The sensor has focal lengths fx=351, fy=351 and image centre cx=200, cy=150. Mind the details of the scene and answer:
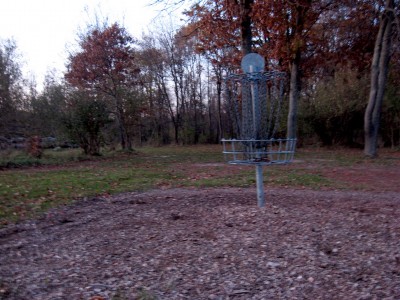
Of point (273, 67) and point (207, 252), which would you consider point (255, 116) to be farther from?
point (273, 67)

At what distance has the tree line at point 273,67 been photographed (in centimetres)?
1439

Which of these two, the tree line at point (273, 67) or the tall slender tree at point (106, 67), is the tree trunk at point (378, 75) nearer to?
the tree line at point (273, 67)

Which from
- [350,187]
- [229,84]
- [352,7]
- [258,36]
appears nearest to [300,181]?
[350,187]

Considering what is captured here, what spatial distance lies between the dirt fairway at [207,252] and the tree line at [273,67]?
23.9ft

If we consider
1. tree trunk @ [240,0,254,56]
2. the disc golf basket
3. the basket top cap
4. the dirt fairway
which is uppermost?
tree trunk @ [240,0,254,56]

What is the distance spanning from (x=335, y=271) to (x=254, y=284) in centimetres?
84

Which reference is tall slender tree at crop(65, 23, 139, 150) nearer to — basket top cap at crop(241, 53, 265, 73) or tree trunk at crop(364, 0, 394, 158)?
tree trunk at crop(364, 0, 394, 158)

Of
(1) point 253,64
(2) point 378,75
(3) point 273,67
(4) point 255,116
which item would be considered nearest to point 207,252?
(4) point 255,116

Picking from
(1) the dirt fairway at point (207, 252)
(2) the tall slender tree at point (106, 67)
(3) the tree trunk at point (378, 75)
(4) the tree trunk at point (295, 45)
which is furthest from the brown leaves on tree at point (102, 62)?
(1) the dirt fairway at point (207, 252)

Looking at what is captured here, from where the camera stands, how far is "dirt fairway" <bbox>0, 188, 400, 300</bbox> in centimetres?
312

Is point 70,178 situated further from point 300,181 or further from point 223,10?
point 223,10

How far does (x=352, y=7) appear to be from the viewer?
48.4ft

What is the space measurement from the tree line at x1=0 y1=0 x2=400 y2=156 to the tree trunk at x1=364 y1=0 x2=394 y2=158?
43mm

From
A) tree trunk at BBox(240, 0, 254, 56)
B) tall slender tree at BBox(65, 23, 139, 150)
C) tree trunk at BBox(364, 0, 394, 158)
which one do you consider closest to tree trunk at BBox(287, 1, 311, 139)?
tree trunk at BBox(364, 0, 394, 158)
